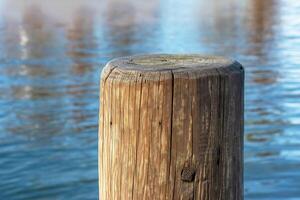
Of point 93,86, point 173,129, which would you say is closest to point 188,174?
point 173,129

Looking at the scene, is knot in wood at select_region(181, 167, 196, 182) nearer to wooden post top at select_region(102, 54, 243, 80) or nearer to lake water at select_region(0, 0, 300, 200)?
wooden post top at select_region(102, 54, 243, 80)

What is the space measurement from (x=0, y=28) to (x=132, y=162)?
73.3ft

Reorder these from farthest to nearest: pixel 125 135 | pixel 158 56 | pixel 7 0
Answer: pixel 7 0, pixel 158 56, pixel 125 135

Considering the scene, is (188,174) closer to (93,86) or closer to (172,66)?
(172,66)

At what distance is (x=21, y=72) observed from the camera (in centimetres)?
1439

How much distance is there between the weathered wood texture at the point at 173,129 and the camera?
98.1 inches

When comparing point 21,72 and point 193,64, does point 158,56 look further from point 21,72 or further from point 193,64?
point 21,72

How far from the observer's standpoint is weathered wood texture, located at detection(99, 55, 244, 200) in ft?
8.18

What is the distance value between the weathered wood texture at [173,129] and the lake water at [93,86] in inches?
181

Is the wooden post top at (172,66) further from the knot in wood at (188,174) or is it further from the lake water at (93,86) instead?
the lake water at (93,86)

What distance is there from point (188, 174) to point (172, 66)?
0.39m

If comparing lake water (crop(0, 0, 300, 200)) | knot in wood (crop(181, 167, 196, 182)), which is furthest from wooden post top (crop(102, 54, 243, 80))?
lake water (crop(0, 0, 300, 200))

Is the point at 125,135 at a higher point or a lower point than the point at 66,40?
higher

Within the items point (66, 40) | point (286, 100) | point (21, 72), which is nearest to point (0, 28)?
point (66, 40)
